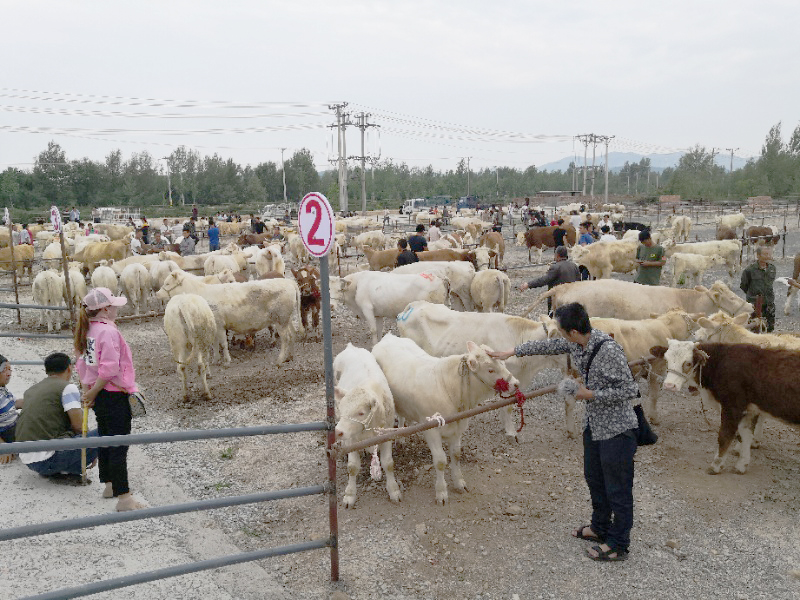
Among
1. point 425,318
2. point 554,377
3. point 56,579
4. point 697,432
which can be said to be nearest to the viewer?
point 56,579

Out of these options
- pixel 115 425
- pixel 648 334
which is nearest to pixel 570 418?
pixel 648 334

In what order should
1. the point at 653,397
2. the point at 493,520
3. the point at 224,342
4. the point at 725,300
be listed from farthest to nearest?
the point at 224,342
the point at 725,300
the point at 653,397
the point at 493,520

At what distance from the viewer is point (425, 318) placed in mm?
8281

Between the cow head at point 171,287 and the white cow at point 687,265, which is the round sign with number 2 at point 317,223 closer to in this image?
the cow head at point 171,287

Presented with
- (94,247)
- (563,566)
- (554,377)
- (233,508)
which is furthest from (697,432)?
(94,247)

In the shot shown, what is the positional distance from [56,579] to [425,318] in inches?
204

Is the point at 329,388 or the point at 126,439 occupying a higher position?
the point at 329,388

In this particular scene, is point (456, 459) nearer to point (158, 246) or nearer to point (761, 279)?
point (761, 279)

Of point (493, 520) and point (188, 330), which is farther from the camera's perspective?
point (188, 330)

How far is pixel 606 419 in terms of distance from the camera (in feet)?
14.5

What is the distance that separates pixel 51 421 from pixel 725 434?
22.1 ft

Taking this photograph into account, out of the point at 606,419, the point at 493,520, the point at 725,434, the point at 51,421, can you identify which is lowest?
the point at 493,520

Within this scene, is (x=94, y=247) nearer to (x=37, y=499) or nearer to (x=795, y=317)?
(x=37, y=499)

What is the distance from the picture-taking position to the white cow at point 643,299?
29.2ft
